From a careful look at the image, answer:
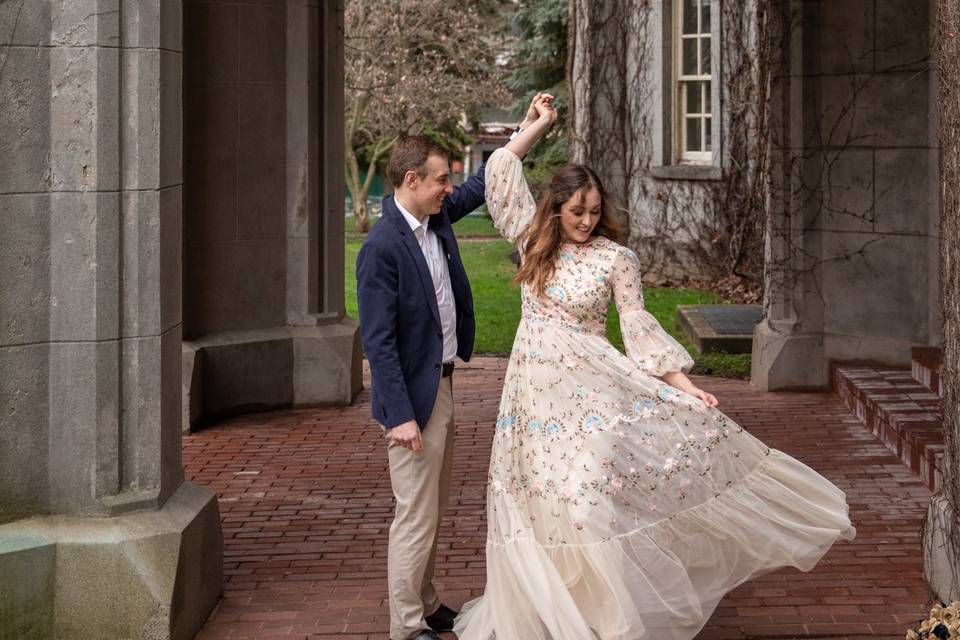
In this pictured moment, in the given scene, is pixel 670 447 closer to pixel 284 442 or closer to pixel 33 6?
pixel 33 6

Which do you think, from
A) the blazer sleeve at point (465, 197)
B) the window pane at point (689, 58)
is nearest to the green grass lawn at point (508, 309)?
the window pane at point (689, 58)

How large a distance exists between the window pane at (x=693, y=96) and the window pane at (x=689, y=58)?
0.16 meters

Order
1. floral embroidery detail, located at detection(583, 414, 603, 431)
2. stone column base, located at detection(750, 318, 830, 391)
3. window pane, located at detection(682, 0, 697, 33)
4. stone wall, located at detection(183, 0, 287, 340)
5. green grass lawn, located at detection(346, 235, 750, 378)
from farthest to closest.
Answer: window pane, located at detection(682, 0, 697, 33)
green grass lawn, located at detection(346, 235, 750, 378)
stone column base, located at detection(750, 318, 830, 391)
stone wall, located at detection(183, 0, 287, 340)
floral embroidery detail, located at detection(583, 414, 603, 431)

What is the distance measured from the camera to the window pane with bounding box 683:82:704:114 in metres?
19.6

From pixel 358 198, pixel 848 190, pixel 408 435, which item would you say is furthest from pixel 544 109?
pixel 358 198

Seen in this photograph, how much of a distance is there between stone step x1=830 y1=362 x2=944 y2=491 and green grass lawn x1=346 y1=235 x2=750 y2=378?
5.11 feet

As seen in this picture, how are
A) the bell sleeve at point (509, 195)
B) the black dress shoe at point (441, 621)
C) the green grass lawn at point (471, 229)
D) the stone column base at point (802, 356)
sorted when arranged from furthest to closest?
the green grass lawn at point (471, 229) < the stone column base at point (802, 356) < the black dress shoe at point (441, 621) < the bell sleeve at point (509, 195)

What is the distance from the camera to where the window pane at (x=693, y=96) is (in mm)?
19562

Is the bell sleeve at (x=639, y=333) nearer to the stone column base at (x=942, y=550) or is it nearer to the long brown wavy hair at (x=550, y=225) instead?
the long brown wavy hair at (x=550, y=225)

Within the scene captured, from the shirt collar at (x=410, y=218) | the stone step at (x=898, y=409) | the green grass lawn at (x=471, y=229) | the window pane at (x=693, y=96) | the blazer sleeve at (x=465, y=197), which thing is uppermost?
the window pane at (x=693, y=96)

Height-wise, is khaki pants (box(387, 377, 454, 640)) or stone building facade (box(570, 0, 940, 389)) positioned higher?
stone building facade (box(570, 0, 940, 389))

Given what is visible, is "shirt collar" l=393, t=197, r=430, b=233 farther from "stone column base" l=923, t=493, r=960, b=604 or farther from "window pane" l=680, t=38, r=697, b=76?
"window pane" l=680, t=38, r=697, b=76

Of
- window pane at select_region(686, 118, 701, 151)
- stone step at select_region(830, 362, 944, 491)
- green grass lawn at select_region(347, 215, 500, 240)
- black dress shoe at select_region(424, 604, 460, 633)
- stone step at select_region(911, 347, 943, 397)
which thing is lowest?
black dress shoe at select_region(424, 604, 460, 633)

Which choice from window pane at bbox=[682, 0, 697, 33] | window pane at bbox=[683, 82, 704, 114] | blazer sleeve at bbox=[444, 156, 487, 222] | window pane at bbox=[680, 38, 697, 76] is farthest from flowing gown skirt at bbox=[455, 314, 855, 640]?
window pane at bbox=[682, 0, 697, 33]
